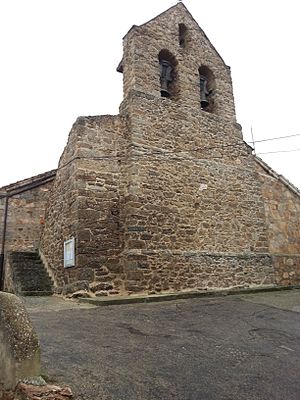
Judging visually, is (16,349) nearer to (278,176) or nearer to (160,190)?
(160,190)

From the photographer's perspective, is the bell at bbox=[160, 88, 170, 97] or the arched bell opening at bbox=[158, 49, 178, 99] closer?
the bell at bbox=[160, 88, 170, 97]

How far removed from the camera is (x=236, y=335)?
441 centimetres

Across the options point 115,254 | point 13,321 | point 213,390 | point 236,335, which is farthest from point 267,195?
point 13,321

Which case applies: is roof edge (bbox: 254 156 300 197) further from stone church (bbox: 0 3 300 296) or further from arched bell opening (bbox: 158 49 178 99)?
arched bell opening (bbox: 158 49 178 99)

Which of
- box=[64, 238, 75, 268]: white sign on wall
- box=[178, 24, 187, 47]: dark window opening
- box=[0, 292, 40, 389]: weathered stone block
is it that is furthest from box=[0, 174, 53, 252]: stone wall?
box=[0, 292, 40, 389]: weathered stone block

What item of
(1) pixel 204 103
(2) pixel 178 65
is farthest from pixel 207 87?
(2) pixel 178 65

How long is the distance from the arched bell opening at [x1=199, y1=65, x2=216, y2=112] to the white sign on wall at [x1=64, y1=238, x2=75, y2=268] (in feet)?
21.5

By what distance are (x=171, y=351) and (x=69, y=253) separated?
464cm

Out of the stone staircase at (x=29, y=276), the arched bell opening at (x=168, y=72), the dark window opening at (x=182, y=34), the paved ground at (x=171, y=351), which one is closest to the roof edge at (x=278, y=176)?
the arched bell opening at (x=168, y=72)

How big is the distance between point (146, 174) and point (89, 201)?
1688mm

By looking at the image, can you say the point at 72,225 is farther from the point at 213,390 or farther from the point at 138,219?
→ the point at 213,390

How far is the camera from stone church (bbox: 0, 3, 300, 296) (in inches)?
307

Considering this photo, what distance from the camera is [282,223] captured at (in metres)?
11.2

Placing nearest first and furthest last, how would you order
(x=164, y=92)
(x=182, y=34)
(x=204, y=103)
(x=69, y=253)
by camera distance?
(x=69, y=253) < (x=164, y=92) < (x=204, y=103) < (x=182, y=34)
